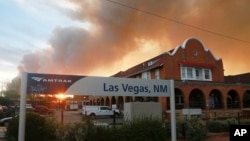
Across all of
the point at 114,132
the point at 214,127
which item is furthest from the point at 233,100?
the point at 114,132

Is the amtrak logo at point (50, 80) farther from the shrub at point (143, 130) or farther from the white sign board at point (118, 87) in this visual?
the shrub at point (143, 130)

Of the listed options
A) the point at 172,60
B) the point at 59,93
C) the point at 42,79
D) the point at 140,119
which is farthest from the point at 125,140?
the point at 172,60

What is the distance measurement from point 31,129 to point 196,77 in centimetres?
3051

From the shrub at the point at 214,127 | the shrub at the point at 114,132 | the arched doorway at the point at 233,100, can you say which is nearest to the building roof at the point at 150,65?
the arched doorway at the point at 233,100

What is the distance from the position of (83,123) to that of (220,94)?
97.9 ft

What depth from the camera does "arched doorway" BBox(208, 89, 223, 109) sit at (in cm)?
3972

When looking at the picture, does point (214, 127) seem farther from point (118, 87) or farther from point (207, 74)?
point (207, 74)

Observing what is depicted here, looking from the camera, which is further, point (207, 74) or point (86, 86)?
A: point (207, 74)

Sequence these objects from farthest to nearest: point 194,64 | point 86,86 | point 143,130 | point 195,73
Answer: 1. point 195,73
2. point 194,64
3. point 143,130
4. point 86,86

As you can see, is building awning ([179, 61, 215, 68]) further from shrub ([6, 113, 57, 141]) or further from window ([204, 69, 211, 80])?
shrub ([6, 113, 57, 141])

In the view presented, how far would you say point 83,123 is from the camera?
13.3 m

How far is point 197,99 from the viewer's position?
40.2 m

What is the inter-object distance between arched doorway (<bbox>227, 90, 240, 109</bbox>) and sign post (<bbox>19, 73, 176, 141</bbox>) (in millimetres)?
29523

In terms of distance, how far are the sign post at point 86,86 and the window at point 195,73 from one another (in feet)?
84.2
